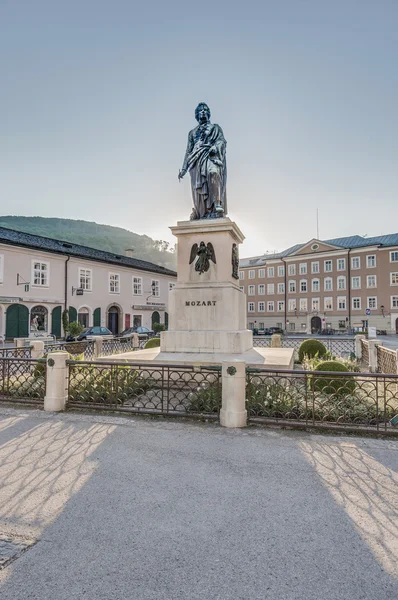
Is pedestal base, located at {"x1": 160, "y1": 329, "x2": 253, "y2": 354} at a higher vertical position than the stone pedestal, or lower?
lower

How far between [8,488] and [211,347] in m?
6.38

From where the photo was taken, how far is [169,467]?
4355 mm

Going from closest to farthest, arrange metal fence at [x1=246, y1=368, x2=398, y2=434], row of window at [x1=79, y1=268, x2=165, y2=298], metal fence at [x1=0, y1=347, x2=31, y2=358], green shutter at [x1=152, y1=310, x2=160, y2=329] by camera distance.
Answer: metal fence at [x1=246, y1=368, x2=398, y2=434]
metal fence at [x1=0, y1=347, x2=31, y2=358]
row of window at [x1=79, y1=268, x2=165, y2=298]
green shutter at [x1=152, y1=310, x2=160, y2=329]

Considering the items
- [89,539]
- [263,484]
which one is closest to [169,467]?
[263,484]

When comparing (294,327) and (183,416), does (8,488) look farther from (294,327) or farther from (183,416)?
(294,327)

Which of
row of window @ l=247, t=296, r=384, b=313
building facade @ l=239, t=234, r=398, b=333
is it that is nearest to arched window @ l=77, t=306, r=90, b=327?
building facade @ l=239, t=234, r=398, b=333

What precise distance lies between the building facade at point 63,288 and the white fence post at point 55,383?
73.0ft

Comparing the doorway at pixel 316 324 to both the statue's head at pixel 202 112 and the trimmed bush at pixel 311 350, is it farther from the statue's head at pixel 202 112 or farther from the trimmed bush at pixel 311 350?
the statue's head at pixel 202 112

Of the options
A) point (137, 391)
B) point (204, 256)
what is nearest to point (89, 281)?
point (204, 256)

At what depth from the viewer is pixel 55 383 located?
7.12m

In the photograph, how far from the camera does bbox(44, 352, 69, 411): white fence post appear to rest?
709 centimetres

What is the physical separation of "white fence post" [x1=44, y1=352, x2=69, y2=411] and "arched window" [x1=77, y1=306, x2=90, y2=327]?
94.7ft

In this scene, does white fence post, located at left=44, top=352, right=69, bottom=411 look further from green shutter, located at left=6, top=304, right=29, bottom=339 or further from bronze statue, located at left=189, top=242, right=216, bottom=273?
green shutter, located at left=6, top=304, right=29, bottom=339

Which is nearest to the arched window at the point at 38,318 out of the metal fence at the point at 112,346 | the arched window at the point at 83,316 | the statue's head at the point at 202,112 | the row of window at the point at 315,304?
the arched window at the point at 83,316
